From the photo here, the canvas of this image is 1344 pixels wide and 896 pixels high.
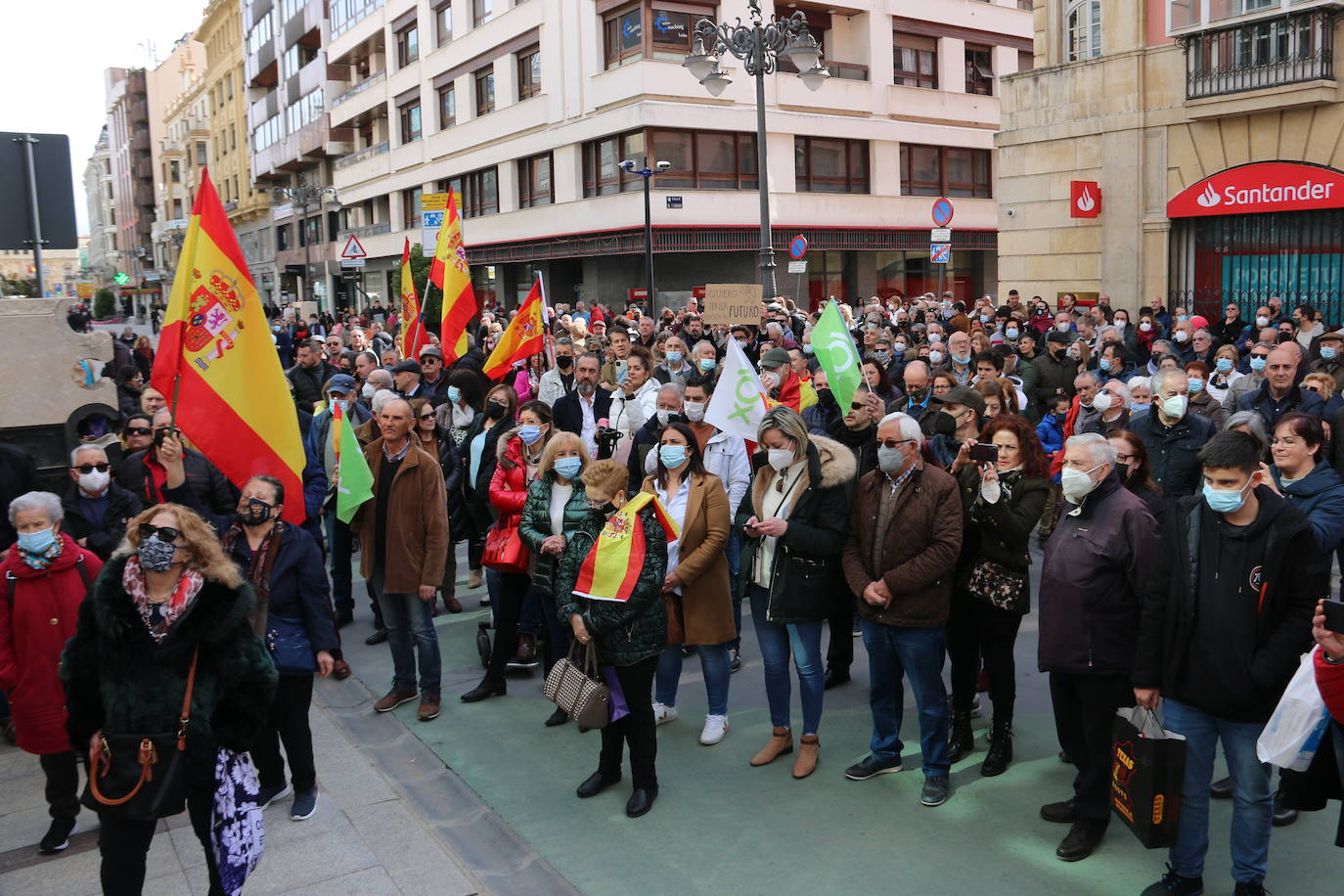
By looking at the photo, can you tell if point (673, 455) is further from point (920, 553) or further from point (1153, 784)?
point (1153, 784)

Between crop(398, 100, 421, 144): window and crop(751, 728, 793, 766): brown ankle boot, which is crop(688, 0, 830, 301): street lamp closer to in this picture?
crop(751, 728, 793, 766): brown ankle boot

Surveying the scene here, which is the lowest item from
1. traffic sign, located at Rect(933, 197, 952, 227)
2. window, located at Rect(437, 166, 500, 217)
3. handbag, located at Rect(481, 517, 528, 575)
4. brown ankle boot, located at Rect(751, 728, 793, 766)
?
brown ankle boot, located at Rect(751, 728, 793, 766)

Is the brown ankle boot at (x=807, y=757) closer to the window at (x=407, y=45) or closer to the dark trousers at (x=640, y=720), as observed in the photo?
the dark trousers at (x=640, y=720)

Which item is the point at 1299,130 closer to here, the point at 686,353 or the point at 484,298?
the point at 686,353

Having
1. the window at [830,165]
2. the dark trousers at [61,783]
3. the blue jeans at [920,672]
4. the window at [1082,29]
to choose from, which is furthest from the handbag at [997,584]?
the window at [830,165]

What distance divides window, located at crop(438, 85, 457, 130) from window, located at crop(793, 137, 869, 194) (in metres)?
13.7

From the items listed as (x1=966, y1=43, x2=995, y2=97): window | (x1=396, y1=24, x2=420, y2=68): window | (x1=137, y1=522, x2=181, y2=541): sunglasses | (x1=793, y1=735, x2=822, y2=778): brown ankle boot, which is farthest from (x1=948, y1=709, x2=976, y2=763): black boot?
(x1=396, y1=24, x2=420, y2=68): window

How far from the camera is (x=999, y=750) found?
5.73 metres

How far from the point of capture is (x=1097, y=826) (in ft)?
16.1

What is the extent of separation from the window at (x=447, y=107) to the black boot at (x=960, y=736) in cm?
3763

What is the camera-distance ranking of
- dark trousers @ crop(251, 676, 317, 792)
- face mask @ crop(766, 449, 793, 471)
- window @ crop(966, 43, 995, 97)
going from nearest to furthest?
dark trousers @ crop(251, 676, 317, 792) < face mask @ crop(766, 449, 793, 471) < window @ crop(966, 43, 995, 97)

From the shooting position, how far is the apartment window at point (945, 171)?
118 feet

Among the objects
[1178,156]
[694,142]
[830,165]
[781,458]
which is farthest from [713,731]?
[830,165]

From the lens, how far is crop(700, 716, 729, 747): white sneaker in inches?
247
